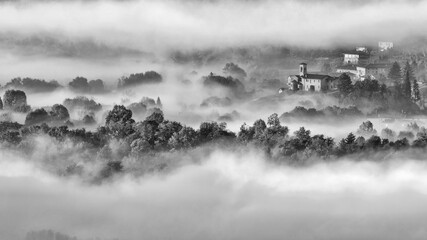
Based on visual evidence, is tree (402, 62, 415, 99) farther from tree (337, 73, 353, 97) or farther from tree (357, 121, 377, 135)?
tree (357, 121, 377, 135)

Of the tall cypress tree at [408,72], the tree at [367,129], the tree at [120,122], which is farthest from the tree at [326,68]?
the tree at [120,122]

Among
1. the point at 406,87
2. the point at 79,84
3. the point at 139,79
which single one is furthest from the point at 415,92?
the point at 79,84

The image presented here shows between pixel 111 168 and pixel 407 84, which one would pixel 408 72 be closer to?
pixel 407 84

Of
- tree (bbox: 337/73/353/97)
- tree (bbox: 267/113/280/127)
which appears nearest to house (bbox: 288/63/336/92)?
tree (bbox: 337/73/353/97)

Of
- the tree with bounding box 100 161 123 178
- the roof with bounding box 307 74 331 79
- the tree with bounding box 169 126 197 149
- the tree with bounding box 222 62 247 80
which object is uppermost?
the tree with bounding box 222 62 247 80

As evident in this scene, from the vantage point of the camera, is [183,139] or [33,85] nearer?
[183,139]

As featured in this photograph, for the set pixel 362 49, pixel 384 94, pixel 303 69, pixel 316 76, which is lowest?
pixel 384 94

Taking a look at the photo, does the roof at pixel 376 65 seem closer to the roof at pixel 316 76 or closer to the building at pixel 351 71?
the building at pixel 351 71
